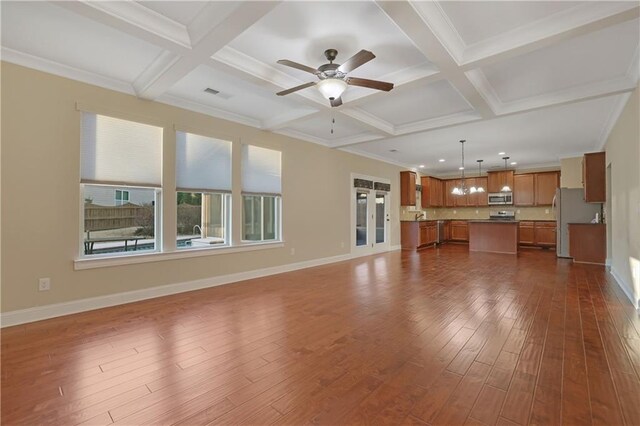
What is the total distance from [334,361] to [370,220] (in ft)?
20.5

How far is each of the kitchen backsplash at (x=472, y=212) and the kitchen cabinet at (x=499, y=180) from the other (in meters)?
0.76

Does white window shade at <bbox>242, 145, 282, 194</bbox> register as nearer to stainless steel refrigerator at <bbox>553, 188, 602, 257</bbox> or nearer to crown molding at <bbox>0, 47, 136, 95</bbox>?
crown molding at <bbox>0, 47, 136, 95</bbox>

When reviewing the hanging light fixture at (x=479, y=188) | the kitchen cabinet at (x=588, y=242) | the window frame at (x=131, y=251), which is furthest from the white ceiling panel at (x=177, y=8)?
the hanging light fixture at (x=479, y=188)

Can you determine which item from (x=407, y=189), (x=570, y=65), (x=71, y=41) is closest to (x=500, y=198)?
(x=407, y=189)

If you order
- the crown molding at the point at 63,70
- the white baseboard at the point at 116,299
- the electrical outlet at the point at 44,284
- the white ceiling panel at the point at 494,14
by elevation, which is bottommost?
the white baseboard at the point at 116,299

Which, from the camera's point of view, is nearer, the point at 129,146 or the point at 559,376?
the point at 559,376

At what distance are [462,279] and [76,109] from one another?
603cm

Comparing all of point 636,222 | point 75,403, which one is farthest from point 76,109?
point 636,222

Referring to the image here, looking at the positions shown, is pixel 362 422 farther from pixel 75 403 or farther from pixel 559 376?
pixel 75 403

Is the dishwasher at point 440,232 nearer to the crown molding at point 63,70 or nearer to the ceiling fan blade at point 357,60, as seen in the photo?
the ceiling fan blade at point 357,60

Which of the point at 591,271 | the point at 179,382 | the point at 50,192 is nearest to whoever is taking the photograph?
the point at 179,382

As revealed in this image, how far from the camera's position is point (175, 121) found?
4316 millimetres

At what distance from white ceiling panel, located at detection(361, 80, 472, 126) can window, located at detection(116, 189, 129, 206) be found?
11.8 feet

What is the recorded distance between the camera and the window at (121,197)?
3877 millimetres
